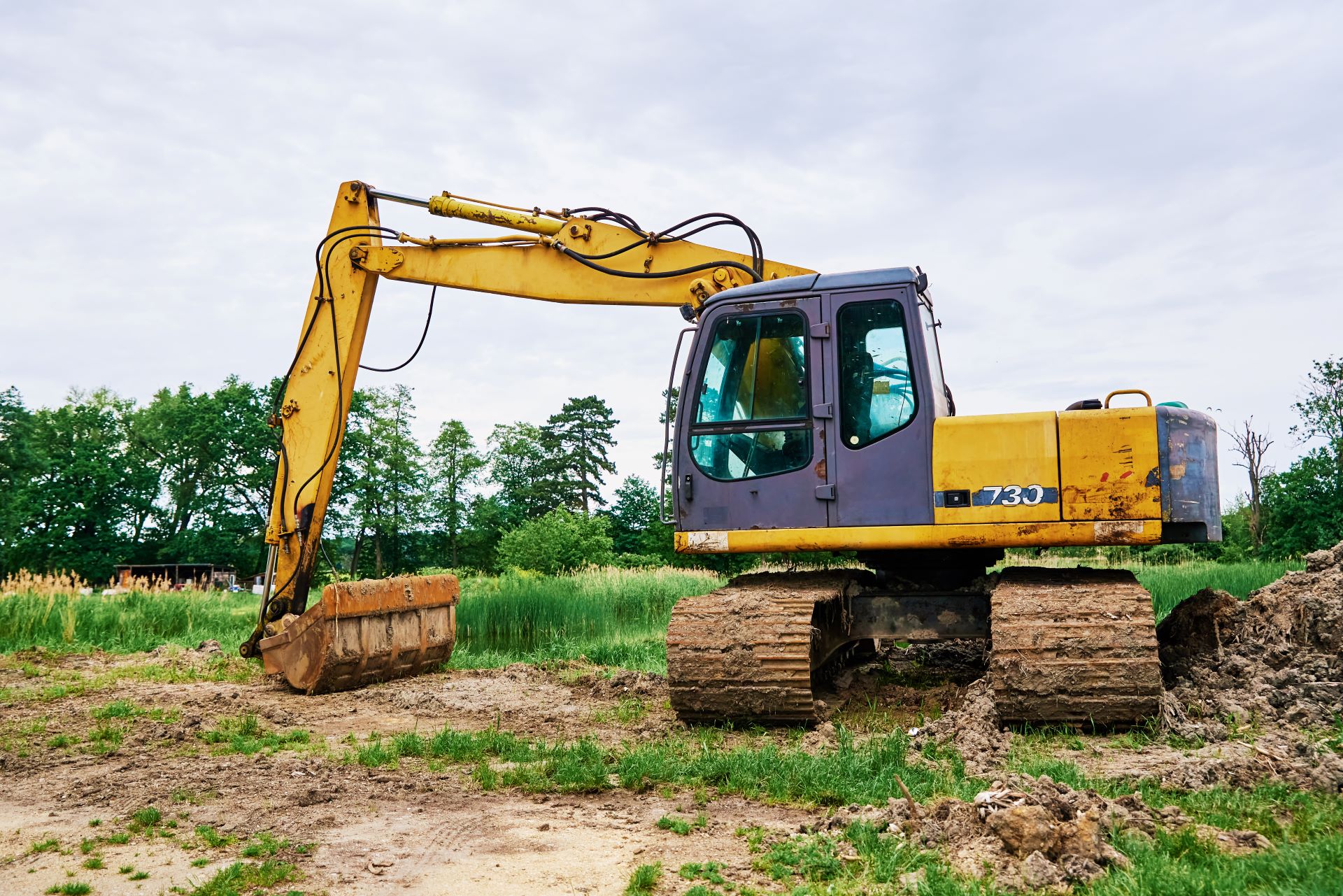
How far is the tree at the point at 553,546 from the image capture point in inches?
1318

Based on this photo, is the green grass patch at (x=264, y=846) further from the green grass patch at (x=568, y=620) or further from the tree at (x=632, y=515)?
the tree at (x=632, y=515)

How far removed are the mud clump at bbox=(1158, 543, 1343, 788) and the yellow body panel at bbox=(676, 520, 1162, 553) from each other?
95cm

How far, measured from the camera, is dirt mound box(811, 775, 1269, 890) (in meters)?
3.46

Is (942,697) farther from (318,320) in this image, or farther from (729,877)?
(318,320)

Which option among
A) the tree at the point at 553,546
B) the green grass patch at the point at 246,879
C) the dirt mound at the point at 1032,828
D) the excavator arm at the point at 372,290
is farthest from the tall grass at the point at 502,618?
the tree at the point at 553,546

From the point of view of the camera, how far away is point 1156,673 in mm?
5414

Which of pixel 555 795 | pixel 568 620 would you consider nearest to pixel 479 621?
pixel 568 620

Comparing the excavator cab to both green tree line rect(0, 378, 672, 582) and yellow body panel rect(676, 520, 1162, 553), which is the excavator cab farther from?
green tree line rect(0, 378, 672, 582)

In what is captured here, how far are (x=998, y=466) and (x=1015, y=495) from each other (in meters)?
0.19

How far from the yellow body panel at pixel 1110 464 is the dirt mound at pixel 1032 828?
2242mm

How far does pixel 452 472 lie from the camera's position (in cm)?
5166

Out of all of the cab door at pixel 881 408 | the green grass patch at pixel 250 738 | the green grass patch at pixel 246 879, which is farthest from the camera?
the cab door at pixel 881 408

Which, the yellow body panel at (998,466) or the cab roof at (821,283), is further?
the cab roof at (821,283)

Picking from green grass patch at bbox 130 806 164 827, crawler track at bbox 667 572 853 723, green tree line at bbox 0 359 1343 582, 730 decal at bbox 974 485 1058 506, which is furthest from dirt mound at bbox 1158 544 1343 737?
green tree line at bbox 0 359 1343 582
